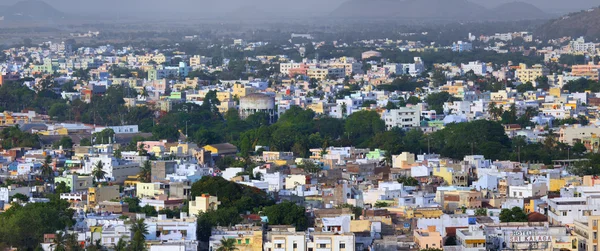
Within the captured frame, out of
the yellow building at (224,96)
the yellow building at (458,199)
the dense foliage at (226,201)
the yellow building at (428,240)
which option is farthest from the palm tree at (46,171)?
the yellow building at (224,96)

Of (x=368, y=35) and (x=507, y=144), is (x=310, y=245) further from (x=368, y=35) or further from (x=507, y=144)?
(x=368, y=35)

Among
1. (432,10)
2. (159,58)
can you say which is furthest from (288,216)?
(432,10)

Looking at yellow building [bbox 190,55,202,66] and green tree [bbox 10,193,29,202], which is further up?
green tree [bbox 10,193,29,202]

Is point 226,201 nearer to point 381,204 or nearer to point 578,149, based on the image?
point 381,204

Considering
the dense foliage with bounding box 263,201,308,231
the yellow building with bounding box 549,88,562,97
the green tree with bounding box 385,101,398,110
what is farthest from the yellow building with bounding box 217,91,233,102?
the dense foliage with bounding box 263,201,308,231

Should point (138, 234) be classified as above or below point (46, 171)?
above

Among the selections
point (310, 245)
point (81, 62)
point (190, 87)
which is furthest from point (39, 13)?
point (310, 245)

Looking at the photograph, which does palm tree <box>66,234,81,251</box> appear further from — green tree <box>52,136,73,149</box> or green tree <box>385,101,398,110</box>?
green tree <box>385,101,398,110</box>
